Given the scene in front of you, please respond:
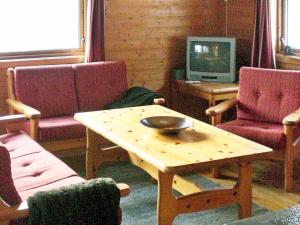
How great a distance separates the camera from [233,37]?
579 cm

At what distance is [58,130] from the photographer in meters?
4.32

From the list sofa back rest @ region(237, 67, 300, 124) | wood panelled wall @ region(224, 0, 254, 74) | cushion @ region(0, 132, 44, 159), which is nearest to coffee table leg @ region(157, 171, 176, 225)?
cushion @ region(0, 132, 44, 159)

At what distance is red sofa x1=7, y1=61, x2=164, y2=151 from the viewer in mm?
4352

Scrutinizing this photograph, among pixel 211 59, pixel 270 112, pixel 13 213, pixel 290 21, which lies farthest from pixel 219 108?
pixel 13 213

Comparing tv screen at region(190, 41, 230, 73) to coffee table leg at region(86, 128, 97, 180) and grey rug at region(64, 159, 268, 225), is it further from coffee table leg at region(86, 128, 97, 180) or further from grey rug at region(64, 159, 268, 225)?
coffee table leg at region(86, 128, 97, 180)

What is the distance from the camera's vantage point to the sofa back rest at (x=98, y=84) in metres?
4.91

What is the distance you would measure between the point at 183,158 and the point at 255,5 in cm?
290

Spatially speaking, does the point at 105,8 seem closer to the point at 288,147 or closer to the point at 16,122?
the point at 16,122

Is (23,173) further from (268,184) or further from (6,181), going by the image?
(268,184)

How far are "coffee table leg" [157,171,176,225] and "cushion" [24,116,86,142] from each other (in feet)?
5.37

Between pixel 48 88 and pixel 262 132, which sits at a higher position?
pixel 48 88

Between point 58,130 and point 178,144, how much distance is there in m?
1.49

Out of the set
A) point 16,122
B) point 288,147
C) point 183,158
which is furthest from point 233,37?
point 183,158

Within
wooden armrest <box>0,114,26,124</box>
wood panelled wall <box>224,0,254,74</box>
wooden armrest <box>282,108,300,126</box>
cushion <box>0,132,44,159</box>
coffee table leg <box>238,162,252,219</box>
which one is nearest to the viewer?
coffee table leg <box>238,162,252,219</box>
